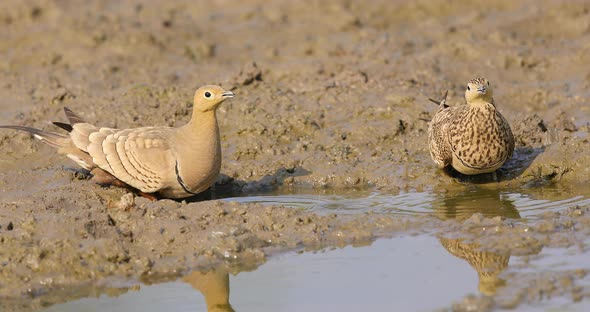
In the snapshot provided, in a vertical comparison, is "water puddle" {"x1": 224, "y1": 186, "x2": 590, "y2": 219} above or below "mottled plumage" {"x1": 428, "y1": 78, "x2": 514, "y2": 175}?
below

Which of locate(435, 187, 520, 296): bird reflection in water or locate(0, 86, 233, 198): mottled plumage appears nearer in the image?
locate(435, 187, 520, 296): bird reflection in water

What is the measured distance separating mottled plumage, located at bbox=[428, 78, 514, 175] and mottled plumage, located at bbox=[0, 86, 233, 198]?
2.04 m

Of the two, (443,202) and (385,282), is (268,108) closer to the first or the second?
(443,202)

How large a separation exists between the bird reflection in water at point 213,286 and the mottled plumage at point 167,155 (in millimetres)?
1328

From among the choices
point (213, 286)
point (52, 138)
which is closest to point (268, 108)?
point (52, 138)

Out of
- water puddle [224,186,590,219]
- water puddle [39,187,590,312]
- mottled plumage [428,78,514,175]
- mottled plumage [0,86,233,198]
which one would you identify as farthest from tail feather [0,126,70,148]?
mottled plumage [428,78,514,175]

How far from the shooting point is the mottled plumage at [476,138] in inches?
345

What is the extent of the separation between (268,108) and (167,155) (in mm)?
2223

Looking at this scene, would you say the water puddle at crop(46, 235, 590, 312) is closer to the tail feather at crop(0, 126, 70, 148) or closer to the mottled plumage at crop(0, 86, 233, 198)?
the mottled plumage at crop(0, 86, 233, 198)

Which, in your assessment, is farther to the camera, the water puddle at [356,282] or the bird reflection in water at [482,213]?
the bird reflection in water at [482,213]

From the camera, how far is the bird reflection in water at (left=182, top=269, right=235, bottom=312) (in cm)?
685

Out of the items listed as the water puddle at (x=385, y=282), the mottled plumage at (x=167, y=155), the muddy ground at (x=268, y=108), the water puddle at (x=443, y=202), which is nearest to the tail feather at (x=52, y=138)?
the mottled plumage at (x=167, y=155)

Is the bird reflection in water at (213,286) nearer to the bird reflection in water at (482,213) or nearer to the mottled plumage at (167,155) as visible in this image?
the mottled plumage at (167,155)

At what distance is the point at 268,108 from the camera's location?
1048 cm
